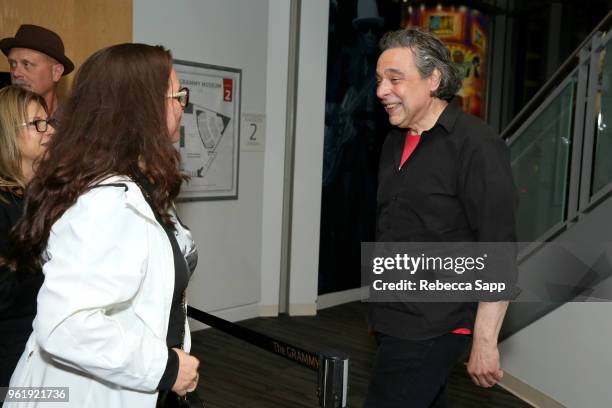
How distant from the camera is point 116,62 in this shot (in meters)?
1.38

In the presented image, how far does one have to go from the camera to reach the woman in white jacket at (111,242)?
4.08 ft

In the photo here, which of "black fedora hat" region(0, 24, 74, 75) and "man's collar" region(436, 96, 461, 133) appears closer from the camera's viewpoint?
"man's collar" region(436, 96, 461, 133)

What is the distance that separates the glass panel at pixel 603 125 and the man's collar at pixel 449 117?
220cm

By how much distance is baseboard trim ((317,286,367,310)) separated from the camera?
598cm

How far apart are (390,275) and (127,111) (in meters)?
1.04

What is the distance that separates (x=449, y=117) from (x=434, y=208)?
0.30 meters

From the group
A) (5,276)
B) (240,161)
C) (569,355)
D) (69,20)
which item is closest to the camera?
(5,276)

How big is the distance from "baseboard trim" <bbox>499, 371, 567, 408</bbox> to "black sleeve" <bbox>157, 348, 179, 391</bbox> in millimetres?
2820

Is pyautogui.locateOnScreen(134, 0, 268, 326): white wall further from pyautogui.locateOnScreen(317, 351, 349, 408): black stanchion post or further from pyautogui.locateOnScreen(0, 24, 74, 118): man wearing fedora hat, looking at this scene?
pyautogui.locateOnScreen(317, 351, 349, 408): black stanchion post

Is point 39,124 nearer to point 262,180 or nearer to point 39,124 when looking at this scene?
point 39,124

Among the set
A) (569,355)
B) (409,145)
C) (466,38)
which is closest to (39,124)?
(409,145)

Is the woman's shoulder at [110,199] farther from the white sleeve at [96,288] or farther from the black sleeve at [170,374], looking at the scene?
the black sleeve at [170,374]

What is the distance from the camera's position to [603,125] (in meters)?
3.90

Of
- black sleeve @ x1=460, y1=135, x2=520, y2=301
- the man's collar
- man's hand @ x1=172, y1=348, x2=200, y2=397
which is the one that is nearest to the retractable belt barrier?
man's hand @ x1=172, y1=348, x2=200, y2=397
